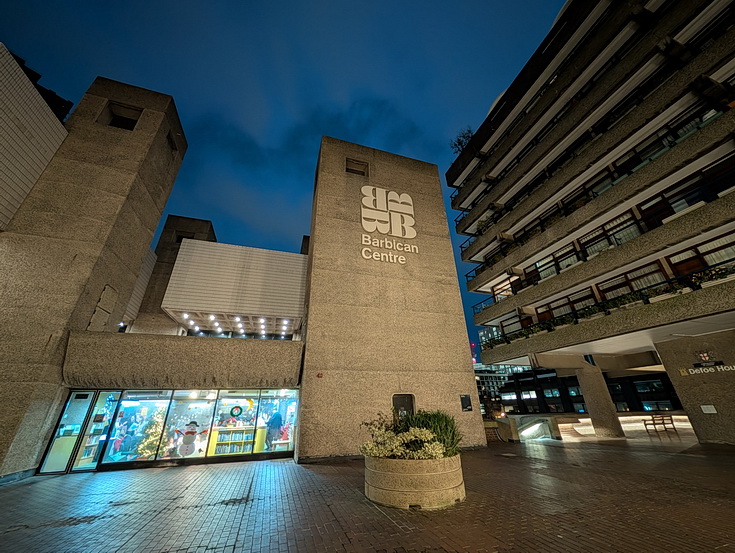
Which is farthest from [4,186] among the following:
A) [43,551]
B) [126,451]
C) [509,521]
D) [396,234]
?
[509,521]

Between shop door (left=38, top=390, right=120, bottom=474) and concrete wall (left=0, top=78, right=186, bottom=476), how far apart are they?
0.40 metres

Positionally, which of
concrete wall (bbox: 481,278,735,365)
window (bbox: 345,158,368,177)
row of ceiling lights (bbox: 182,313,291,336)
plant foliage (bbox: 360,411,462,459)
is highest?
window (bbox: 345,158,368,177)

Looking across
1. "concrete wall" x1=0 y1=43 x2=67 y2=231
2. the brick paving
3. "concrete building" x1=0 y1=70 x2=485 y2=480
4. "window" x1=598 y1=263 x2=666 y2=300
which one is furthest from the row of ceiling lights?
"window" x1=598 y1=263 x2=666 y2=300

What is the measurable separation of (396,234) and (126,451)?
14397mm

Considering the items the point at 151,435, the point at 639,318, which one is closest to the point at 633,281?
the point at 639,318

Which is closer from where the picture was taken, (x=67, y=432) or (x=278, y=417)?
(x=67, y=432)

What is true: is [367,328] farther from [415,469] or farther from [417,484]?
[417,484]

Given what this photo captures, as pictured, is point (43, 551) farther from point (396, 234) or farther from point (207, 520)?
point (396, 234)

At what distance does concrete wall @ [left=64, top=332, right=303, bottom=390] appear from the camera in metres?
9.65

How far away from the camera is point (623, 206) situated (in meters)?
14.6

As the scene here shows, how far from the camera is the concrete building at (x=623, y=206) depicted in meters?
11.6

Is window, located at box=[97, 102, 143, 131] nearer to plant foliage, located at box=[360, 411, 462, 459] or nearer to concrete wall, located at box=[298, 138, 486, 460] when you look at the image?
concrete wall, located at box=[298, 138, 486, 460]

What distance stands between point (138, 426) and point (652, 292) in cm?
2116

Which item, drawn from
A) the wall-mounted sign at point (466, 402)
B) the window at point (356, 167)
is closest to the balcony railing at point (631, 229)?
the wall-mounted sign at point (466, 402)
